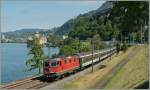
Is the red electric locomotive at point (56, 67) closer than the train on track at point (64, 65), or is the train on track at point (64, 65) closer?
the red electric locomotive at point (56, 67)

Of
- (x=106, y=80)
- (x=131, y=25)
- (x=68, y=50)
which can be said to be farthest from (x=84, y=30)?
(x=106, y=80)

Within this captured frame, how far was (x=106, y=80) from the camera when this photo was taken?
2617 centimetres

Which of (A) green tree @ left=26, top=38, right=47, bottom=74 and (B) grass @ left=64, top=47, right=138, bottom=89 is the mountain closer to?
(A) green tree @ left=26, top=38, right=47, bottom=74

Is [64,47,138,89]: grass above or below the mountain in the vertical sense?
below

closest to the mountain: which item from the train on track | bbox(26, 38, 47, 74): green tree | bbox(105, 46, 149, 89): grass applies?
bbox(26, 38, 47, 74): green tree

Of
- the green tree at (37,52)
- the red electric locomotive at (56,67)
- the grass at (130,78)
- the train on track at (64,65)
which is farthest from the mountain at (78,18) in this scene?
the grass at (130,78)

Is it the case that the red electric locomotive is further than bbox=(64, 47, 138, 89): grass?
Yes

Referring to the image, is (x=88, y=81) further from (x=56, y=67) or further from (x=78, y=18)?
(x=78, y=18)

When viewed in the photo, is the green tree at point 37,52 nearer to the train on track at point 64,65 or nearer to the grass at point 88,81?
the train on track at point 64,65

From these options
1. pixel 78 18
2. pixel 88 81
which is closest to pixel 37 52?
pixel 78 18

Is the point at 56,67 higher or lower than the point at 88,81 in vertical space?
higher

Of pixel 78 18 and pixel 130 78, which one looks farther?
pixel 78 18

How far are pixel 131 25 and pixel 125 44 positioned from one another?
25471mm

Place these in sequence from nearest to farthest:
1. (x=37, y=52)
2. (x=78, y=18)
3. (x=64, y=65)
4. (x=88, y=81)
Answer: (x=88, y=81) < (x=64, y=65) < (x=37, y=52) < (x=78, y=18)
